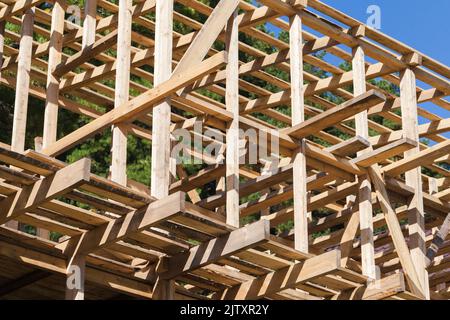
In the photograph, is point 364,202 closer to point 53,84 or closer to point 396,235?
point 396,235

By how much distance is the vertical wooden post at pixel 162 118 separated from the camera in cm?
1172

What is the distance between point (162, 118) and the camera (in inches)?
472

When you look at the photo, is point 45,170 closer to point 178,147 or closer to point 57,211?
point 57,211

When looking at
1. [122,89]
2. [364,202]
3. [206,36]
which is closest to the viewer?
[122,89]

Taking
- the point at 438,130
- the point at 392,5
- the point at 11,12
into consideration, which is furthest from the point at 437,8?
the point at 11,12

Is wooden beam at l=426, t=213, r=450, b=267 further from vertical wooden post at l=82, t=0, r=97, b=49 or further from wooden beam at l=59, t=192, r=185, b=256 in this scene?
vertical wooden post at l=82, t=0, r=97, b=49

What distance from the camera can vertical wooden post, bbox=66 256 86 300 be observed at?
39.3ft

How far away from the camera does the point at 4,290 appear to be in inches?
538

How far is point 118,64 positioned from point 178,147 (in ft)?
14.7

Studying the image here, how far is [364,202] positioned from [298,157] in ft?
4.32

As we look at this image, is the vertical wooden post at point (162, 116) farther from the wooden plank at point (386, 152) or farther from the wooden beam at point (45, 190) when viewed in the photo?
the wooden plank at point (386, 152)

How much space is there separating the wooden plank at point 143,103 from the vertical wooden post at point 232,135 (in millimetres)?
1139

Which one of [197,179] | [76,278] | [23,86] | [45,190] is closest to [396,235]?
[197,179]
